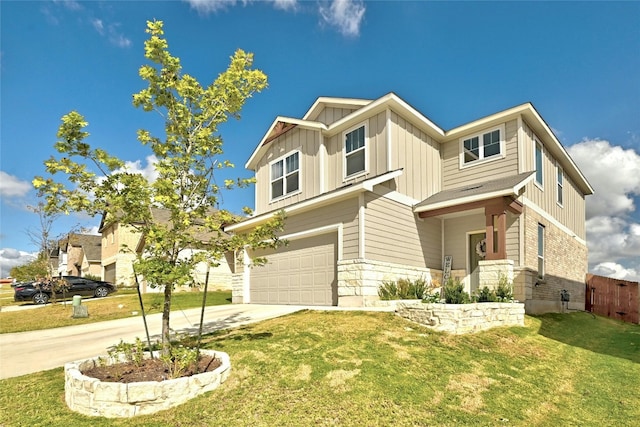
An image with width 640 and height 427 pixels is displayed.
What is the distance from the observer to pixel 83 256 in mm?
39250

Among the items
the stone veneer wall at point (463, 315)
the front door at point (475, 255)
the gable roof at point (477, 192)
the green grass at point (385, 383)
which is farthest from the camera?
the front door at point (475, 255)

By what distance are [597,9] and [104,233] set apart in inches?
1446

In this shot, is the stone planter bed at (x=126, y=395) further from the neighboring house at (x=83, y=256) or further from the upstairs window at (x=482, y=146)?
the neighboring house at (x=83, y=256)

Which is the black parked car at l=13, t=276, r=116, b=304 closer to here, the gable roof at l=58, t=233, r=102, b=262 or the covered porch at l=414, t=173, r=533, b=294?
the gable roof at l=58, t=233, r=102, b=262

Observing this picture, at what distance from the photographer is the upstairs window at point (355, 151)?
1389 cm

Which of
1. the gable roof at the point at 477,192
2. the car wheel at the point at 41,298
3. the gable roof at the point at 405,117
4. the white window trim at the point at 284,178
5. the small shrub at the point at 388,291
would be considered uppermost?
the gable roof at the point at 405,117

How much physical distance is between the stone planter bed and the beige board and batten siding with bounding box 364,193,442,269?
737cm

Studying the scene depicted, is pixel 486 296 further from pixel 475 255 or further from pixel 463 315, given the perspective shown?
pixel 475 255

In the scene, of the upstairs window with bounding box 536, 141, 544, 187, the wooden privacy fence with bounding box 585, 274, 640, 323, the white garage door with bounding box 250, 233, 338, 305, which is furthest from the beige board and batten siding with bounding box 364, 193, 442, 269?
the wooden privacy fence with bounding box 585, 274, 640, 323

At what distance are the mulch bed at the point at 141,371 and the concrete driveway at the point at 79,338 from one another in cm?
222

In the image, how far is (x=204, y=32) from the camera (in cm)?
1281

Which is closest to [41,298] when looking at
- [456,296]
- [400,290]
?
[400,290]

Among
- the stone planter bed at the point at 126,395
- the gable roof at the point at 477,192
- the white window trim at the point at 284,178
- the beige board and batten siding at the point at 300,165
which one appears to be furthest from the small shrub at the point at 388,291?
the stone planter bed at the point at 126,395

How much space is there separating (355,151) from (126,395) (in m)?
10.9
